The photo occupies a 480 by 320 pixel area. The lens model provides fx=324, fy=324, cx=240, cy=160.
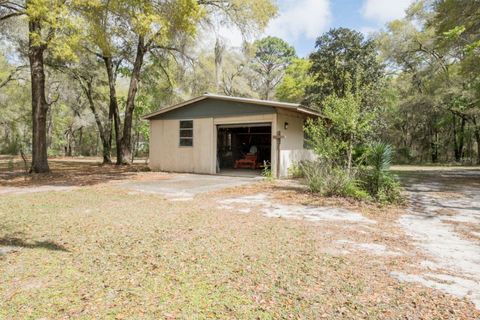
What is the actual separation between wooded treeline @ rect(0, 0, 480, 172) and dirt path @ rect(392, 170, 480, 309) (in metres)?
2.51

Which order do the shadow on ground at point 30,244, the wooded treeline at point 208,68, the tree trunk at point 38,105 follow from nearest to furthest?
the shadow on ground at point 30,244 < the wooded treeline at point 208,68 < the tree trunk at point 38,105

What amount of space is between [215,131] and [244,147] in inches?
180

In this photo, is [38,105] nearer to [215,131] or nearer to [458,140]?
[215,131]

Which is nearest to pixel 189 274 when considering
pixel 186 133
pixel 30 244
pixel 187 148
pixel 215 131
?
pixel 30 244

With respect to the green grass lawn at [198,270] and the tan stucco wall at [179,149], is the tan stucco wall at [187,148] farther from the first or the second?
the green grass lawn at [198,270]

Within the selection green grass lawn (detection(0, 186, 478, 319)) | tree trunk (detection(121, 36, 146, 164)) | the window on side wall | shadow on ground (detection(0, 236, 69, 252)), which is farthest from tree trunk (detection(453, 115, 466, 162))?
shadow on ground (detection(0, 236, 69, 252))

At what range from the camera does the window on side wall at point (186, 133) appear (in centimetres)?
1359

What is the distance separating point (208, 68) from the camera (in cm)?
1730

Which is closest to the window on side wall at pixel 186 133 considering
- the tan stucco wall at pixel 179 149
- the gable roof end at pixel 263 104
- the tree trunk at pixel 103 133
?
the tan stucco wall at pixel 179 149

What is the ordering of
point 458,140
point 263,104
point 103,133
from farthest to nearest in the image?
1. point 458,140
2. point 103,133
3. point 263,104

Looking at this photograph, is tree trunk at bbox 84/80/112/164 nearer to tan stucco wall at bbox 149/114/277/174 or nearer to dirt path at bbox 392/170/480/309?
tan stucco wall at bbox 149/114/277/174

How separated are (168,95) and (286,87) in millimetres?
12190

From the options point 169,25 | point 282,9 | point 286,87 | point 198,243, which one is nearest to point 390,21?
point 286,87

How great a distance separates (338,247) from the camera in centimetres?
394
